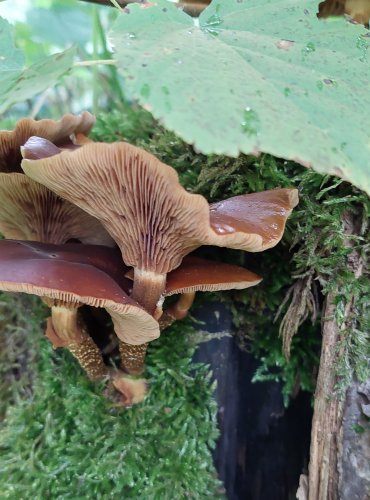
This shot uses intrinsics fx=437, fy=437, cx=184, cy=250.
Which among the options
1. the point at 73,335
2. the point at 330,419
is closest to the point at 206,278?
the point at 73,335

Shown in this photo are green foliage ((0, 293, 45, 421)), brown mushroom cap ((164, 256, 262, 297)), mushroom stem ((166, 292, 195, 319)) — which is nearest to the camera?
brown mushroom cap ((164, 256, 262, 297))

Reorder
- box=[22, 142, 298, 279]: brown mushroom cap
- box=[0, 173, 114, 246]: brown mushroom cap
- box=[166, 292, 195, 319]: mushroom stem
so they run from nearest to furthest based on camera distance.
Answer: box=[22, 142, 298, 279]: brown mushroom cap < box=[0, 173, 114, 246]: brown mushroom cap < box=[166, 292, 195, 319]: mushroom stem

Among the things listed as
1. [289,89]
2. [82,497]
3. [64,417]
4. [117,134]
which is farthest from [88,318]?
[289,89]

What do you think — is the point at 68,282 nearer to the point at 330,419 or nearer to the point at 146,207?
the point at 146,207

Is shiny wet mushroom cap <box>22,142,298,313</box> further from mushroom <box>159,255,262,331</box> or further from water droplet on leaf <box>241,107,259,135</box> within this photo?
water droplet on leaf <box>241,107,259,135</box>

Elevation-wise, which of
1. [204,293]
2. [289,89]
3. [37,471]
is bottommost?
[37,471]

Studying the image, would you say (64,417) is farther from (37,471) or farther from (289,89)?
(289,89)

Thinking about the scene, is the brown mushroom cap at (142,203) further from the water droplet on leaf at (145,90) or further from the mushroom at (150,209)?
the water droplet on leaf at (145,90)

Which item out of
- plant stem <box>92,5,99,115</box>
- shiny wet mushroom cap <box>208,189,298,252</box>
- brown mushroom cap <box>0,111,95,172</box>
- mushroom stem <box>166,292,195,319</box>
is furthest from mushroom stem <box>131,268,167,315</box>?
plant stem <box>92,5,99,115</box>
